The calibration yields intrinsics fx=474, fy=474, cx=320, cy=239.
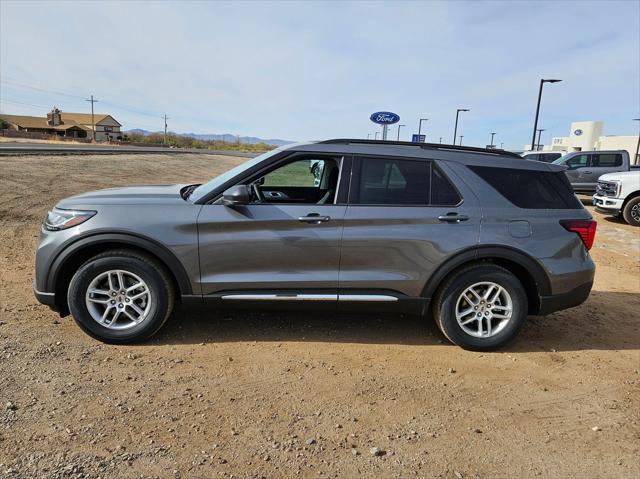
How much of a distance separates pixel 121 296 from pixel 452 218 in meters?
2.79

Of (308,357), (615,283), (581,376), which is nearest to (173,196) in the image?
(308,357)

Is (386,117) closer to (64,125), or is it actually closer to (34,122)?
(64,125)

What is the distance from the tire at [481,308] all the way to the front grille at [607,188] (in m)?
10.2

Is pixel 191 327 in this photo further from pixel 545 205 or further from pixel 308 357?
pixel 545 205

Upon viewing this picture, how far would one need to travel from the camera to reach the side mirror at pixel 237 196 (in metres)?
3.71

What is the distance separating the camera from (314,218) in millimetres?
3840

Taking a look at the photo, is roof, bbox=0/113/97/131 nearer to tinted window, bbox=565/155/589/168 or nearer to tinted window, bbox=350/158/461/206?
tinted window, bbox=565/155/589/168

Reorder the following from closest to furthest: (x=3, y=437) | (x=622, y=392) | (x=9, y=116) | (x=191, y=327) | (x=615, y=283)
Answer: (x=3, y=437) < (x=622, y=392) < (x=191, y=327) < (x=615, y=283) < (x=9, y=116)

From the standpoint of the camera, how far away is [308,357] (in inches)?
152

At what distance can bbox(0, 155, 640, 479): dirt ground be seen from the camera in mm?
2617

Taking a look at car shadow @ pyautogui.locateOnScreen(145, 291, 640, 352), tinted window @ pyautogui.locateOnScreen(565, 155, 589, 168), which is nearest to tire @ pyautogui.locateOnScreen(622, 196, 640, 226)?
tinted window @ pyautogui.locateOnScreen(565, 155, 589, 168)

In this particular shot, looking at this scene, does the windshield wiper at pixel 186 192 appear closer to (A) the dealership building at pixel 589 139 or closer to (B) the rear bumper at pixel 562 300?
(B) the rear bumper at pixel 562 300

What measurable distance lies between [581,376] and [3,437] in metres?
4.02

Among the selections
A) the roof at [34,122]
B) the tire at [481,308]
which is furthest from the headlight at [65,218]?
the roof at [34,122]
